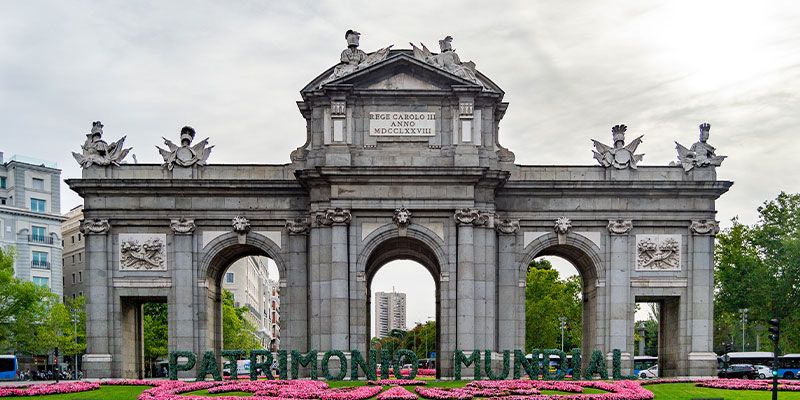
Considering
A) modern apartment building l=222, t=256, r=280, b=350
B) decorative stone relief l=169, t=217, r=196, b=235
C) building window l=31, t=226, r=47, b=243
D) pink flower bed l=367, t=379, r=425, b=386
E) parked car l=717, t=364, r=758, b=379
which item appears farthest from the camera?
modern apartment building l=222, t=256, r=280, b=350

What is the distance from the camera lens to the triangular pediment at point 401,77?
45.3m

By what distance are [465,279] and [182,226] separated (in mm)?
15863

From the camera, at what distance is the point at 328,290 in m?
45.1

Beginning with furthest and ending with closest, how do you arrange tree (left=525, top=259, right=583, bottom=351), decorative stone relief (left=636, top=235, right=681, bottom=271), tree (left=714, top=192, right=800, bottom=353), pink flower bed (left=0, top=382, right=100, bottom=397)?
tree (left=525, top=259, right=583, bottom=351) < tree (left=714, top=192, right=800, bottom=353) < decorative stone relief (left=636, top=235, right=681, bottom=271) < pink flower bed (left=0, top=382, right=100, bottom=397)

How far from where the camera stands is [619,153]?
48562 millimetres

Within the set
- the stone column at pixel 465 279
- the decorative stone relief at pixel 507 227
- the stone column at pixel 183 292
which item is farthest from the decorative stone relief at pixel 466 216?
the stone column at pixel 183 292

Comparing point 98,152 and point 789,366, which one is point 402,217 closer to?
point 98,152

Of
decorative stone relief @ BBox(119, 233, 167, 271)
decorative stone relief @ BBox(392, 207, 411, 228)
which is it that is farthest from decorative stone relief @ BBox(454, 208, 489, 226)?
decorative stone relief @ BBox(119, 233, 167, 271)

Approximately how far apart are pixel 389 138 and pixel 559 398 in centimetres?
1741

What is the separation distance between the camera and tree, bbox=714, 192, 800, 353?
6612cm

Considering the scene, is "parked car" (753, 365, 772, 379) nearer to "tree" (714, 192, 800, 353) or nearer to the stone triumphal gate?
"tree" (714, 192, 800, 353)

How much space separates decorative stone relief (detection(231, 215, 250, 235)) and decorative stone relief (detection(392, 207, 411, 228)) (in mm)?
8529

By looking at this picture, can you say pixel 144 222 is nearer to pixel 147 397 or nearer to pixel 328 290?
pixel 328 290

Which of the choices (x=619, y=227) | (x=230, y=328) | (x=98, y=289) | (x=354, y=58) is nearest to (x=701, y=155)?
(x=619, y=227)
